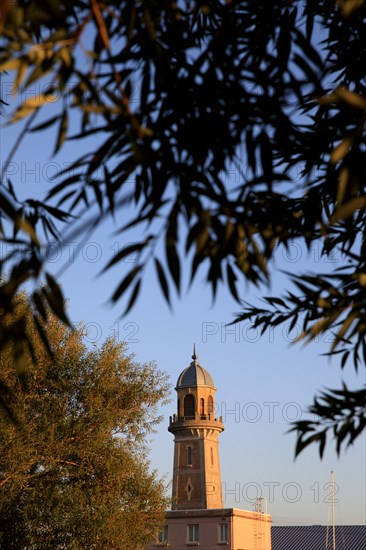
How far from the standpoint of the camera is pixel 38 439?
24.5m

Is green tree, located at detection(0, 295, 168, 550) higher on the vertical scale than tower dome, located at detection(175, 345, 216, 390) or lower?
lower

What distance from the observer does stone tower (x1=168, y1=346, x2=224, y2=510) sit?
261ft

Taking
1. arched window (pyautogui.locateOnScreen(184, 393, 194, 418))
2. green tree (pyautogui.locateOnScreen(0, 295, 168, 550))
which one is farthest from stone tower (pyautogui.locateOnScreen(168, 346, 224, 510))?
green tree (pyautogui.locateOnScreen(0, 295, 168, 550))

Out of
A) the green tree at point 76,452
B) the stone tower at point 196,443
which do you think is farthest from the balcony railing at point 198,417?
the green tree at point 76,452

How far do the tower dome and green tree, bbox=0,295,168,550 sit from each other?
52.2m

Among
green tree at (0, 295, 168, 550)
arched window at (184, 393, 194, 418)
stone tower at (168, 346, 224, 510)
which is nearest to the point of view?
green tree at (0, 295, 168, 550)

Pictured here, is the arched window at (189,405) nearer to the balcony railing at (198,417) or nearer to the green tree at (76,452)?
the balcony railing at (198,417)

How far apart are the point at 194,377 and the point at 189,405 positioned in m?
2.85

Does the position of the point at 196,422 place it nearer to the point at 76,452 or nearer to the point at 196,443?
the point at 196,443

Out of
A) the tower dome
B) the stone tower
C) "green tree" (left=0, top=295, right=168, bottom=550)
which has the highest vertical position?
the tower dome

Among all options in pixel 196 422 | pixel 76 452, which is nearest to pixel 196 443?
pixel 196 422

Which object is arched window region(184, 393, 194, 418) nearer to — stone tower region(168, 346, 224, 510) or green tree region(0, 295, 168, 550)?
stone tower region(168, 346, 224, 510)

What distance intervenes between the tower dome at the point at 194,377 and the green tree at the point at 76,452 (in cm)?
5222

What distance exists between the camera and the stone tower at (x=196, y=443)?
261 ft
